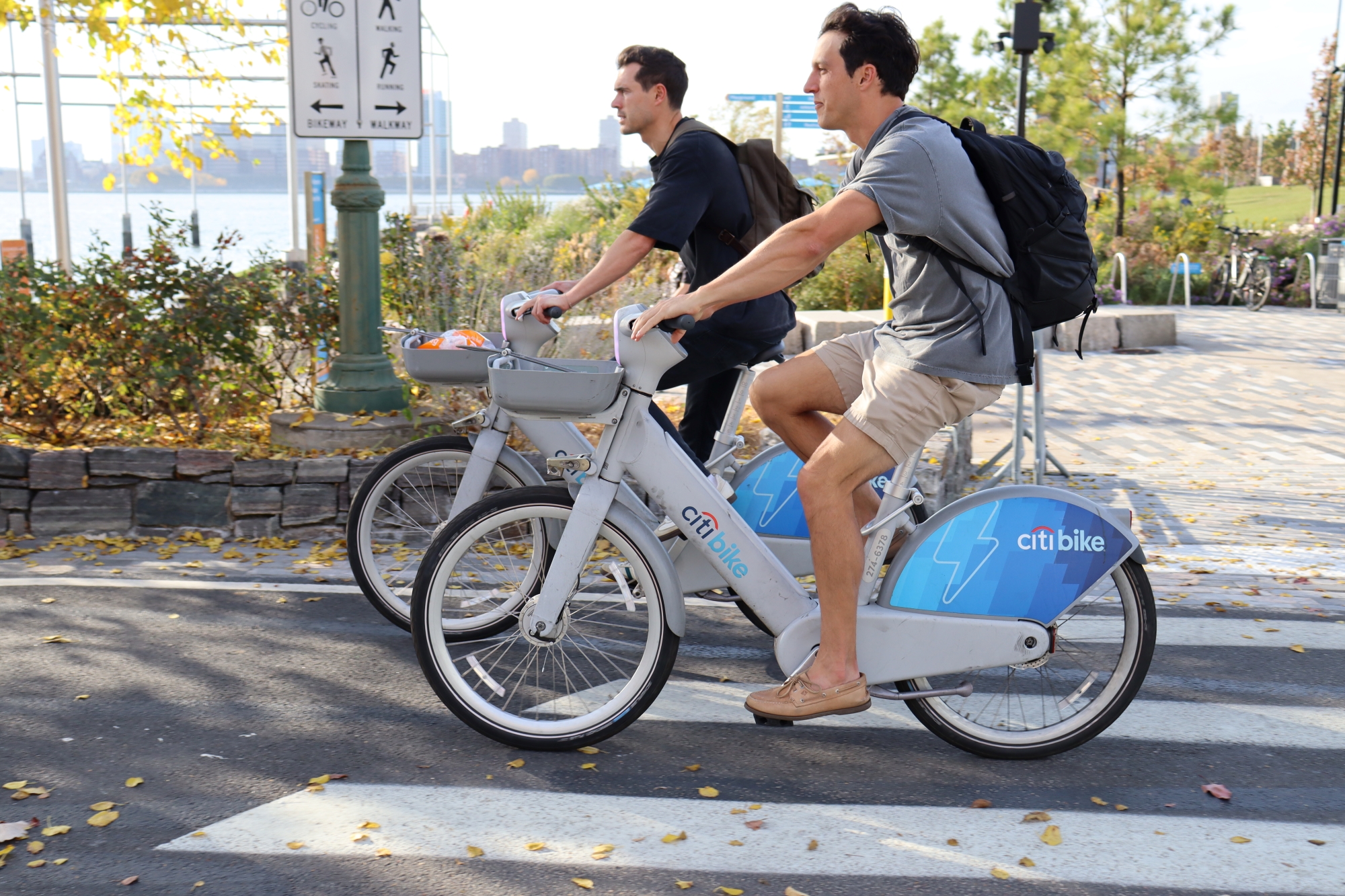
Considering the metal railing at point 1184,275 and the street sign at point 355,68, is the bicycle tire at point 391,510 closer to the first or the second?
the street sign at point 355,68

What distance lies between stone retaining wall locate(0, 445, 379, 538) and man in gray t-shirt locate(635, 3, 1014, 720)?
3.15 metres

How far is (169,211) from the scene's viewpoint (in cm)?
692

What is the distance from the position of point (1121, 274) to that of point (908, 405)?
16.4m

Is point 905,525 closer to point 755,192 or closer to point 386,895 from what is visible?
point 755,192

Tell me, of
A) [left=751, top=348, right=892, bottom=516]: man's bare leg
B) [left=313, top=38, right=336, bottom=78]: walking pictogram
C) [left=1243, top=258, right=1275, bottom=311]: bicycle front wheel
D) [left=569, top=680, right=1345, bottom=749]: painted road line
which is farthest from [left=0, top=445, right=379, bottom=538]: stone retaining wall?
[left=1243, top=258, right=1275, bottom=311]: bicycle front wheel

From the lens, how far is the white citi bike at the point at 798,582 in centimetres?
349

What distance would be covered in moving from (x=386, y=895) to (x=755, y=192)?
8.61 feet

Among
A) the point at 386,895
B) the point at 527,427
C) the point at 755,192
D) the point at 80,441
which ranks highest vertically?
the point at 755,192

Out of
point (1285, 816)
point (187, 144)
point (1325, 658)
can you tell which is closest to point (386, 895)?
point (1285, 816)

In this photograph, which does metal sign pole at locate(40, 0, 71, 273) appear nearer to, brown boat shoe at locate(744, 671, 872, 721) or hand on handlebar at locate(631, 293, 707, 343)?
hand on handlebar at locate(631, 293, 707, 343)

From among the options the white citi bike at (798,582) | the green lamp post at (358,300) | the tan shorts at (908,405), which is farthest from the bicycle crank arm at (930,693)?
the green lamp post at (358,300)

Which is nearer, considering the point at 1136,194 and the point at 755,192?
the point at 755,192

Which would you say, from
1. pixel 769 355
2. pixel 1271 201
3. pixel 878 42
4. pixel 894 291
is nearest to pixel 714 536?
pixel 894 291

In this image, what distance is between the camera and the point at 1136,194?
22.8 m
